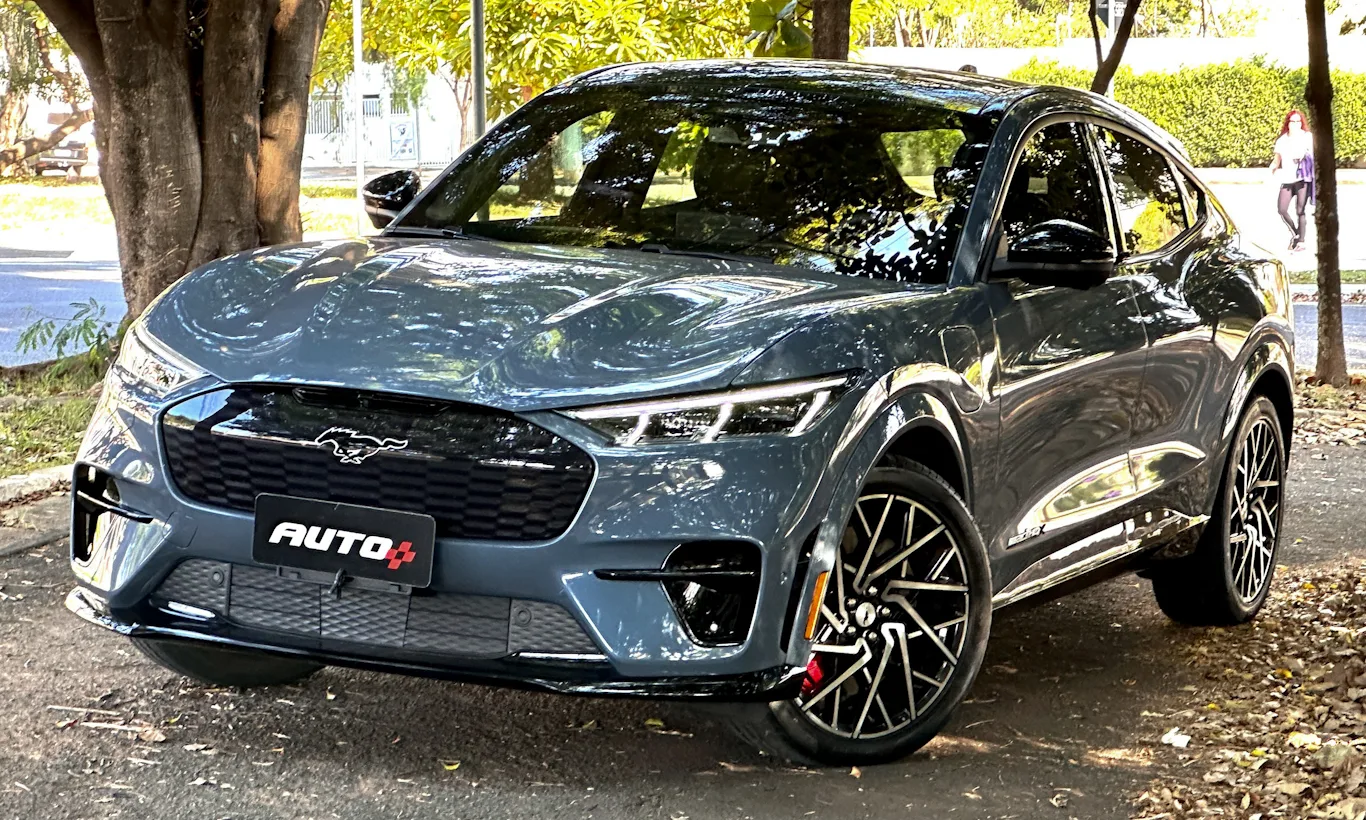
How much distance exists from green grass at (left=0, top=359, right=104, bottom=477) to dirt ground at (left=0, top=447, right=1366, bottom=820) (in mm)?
2731

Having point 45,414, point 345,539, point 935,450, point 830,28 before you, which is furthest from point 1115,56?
point 345,539

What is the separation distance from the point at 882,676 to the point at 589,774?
721 millimetres

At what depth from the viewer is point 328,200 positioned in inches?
1459

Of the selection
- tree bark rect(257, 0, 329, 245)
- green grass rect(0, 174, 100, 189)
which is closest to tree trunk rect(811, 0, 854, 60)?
tree bark rect(257, 0, 329, 245)

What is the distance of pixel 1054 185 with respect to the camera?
5609mm

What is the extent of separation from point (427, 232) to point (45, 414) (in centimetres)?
463

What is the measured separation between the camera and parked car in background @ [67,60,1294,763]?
4000 millimetres

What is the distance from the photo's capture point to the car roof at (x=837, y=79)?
5.57 metres

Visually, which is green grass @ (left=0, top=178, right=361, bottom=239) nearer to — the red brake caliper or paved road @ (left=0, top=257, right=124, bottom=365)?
paved road @ (left=0, top=257, right=124, bottom=365)

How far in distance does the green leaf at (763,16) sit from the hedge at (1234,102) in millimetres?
35654

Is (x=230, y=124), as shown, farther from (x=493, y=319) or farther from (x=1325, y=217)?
(x=1325, y=217)

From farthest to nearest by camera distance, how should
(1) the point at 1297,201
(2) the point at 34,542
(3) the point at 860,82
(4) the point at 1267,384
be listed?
(1) the point at 1297,201 < (2) the point at 34,542 < (4) the point at 1267,384 < (3) the point at 860,82

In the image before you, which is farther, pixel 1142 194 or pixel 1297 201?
pixel 1297 201

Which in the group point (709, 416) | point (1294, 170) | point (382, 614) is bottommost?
point (1294, 170)
